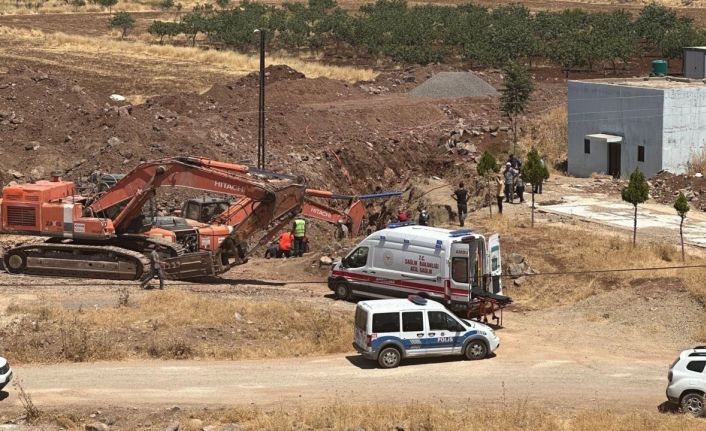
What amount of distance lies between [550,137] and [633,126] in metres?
7.72

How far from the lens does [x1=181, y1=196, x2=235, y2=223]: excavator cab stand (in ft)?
128

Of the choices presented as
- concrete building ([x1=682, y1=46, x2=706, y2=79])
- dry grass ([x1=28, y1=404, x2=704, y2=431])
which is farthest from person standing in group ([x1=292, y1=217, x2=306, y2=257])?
concrete building ([x1=682, y1=46, x2=706, y2=79])

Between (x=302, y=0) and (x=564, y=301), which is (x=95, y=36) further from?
(x=564, y=301)

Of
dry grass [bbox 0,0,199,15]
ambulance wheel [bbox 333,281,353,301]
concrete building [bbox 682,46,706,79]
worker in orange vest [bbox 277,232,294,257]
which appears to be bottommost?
ambulance wheel [bbox 333,281,353,301]

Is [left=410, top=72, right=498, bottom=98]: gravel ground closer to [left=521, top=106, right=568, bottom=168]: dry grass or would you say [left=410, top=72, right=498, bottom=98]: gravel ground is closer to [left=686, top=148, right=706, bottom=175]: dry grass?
[left=521, top=106, right=568, bottom=168]: dry grass

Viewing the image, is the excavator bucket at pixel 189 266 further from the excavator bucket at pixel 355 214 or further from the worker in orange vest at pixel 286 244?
the worker in orange vest at pixel 286 244

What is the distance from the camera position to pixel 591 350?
2969 cm

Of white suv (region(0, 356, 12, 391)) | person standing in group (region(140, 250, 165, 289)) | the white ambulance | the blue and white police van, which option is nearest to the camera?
white suv (region(0, 356, 12, 391))

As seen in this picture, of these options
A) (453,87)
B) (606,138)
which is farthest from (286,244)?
(453,87)

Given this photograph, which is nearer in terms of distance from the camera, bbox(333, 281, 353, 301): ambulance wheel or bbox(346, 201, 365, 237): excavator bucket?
bbox(333, 281, 353, 301): ambulance wheel

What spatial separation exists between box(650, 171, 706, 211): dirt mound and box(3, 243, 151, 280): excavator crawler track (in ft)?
68.6

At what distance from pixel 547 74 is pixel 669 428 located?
63288 millimetres

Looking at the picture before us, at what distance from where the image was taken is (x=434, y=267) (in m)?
31.6

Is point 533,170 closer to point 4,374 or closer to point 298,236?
point 298,236
